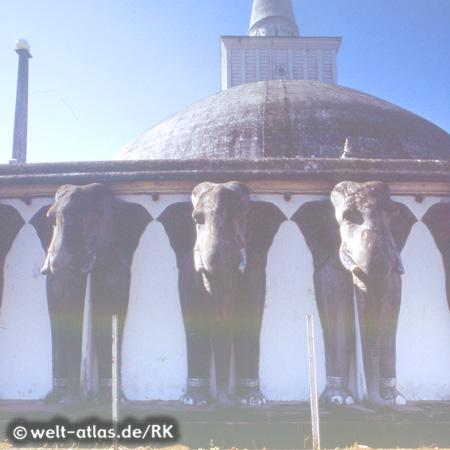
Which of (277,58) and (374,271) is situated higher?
(277,58)

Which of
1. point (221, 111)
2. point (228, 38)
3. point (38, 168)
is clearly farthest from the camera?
point (228, 38)

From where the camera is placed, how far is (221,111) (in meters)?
10.3

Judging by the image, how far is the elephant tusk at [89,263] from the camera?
571 cm

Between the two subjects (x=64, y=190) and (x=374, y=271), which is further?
(x=64, y=190)

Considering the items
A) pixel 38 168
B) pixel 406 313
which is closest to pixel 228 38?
pixel 38 168

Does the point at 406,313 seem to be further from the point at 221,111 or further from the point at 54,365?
the point at 221,111

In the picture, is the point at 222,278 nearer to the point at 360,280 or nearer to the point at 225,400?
the point at 225,400

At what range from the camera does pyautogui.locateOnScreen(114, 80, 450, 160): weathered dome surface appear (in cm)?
906

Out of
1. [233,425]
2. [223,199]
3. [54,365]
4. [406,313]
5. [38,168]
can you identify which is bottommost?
[233,425]

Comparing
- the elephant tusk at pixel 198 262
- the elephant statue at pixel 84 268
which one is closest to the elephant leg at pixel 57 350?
the elephant statue at pixel 84 268

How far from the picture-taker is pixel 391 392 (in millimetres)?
5539

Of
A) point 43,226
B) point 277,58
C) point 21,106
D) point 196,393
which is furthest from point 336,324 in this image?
point 277,58

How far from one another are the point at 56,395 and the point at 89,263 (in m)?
1.68

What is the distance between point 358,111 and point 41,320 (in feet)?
24.1
